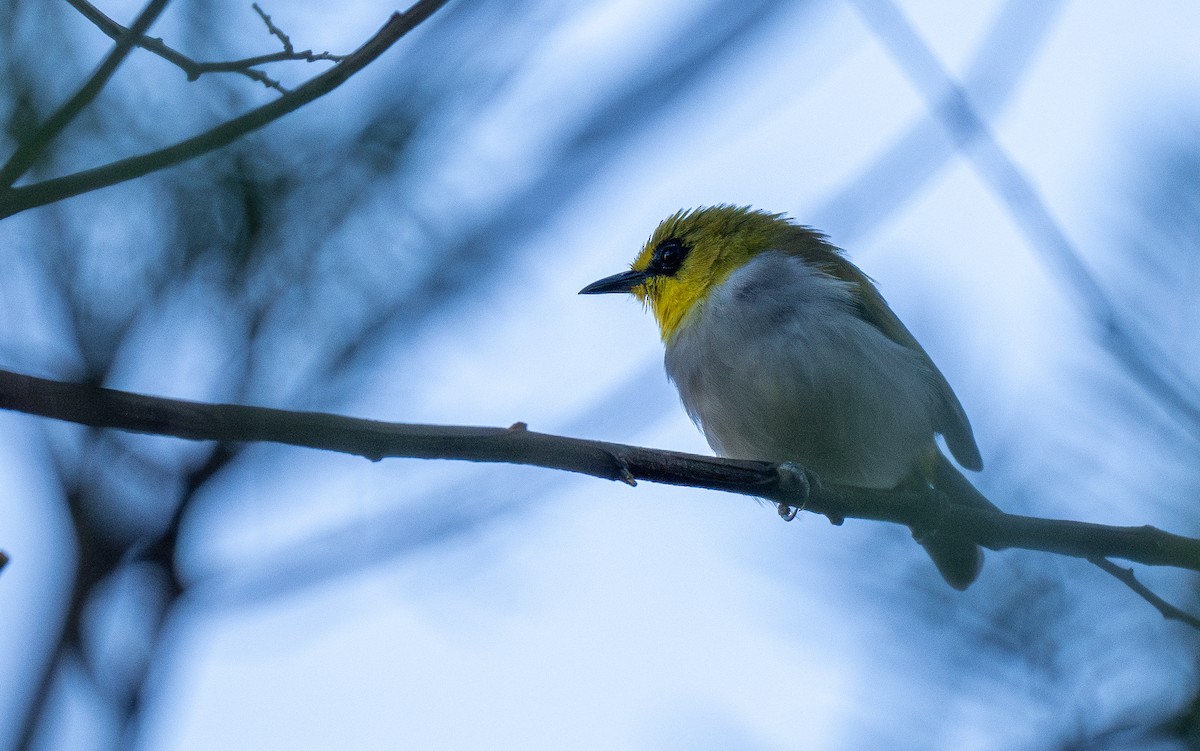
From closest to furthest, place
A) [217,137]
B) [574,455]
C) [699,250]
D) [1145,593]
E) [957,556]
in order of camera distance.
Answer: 1. [217,137]
2. [1145,593]
3. [574,455]
4. [957,556]
5. [699,250]

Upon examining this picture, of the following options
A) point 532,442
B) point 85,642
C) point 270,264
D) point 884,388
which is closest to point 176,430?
point 532,442

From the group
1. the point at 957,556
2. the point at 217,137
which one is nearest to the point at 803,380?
the point at 957,556

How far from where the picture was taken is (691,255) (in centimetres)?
511

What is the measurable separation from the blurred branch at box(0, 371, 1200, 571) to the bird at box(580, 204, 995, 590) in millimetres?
888

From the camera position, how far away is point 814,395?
4.14m

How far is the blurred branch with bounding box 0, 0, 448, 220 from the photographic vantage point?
1679mm

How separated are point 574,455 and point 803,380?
1.97 meters

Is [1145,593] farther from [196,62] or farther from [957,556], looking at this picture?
[196,62]

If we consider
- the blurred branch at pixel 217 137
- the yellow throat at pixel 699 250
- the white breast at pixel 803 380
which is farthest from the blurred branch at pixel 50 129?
the yellow throat at pixel 699 250

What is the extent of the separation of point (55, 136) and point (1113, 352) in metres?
1.93

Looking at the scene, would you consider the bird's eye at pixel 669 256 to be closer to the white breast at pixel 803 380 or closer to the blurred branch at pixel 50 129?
the white breast at pixel 803 380

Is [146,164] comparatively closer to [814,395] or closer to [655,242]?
[814,395]

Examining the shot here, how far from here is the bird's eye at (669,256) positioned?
16.8 feet

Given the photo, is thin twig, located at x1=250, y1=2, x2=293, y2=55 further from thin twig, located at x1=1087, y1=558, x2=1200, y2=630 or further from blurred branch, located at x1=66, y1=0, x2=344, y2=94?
thin twig, located at x1=1087, y1=558, x2=1200, y2=630
